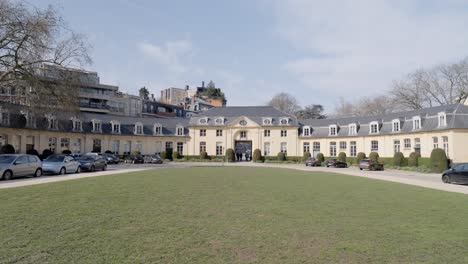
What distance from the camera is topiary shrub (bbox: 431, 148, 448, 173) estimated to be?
35.0 m

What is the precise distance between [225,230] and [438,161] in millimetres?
34912

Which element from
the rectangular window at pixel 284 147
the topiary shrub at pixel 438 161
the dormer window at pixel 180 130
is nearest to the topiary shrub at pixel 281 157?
the rectangular window at pixel 284 147

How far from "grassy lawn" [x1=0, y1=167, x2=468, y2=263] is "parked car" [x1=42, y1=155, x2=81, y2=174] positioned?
1451 cm

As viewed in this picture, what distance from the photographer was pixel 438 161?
3522cm

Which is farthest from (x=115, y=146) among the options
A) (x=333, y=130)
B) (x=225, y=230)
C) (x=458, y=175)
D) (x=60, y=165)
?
(x=225, y=230)

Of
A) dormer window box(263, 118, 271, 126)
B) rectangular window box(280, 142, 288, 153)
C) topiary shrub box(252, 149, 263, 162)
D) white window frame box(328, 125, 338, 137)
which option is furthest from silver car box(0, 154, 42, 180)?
white window frame box(328, 125, 338, 137)

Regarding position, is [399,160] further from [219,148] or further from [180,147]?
[180,147]

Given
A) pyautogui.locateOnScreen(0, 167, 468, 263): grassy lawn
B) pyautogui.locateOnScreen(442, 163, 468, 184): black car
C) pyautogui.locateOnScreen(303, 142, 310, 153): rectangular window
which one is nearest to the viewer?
pyautogui.locateOnScreen(0, 167, 468, 263): grassy lawn

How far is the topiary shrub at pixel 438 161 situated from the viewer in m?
35.0

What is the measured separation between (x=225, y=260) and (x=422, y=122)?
157ft

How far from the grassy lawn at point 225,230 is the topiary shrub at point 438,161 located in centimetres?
2746

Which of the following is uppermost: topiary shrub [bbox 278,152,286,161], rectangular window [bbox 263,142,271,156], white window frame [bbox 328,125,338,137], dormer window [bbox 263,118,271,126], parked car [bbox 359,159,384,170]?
dormer window [bbox 263,118,271,126]

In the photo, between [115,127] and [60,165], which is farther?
[115,127]

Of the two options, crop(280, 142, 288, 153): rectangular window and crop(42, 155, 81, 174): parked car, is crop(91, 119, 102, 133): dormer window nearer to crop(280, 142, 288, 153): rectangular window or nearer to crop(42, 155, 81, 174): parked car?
crop(280, 142, 288, 153): rectangular window
